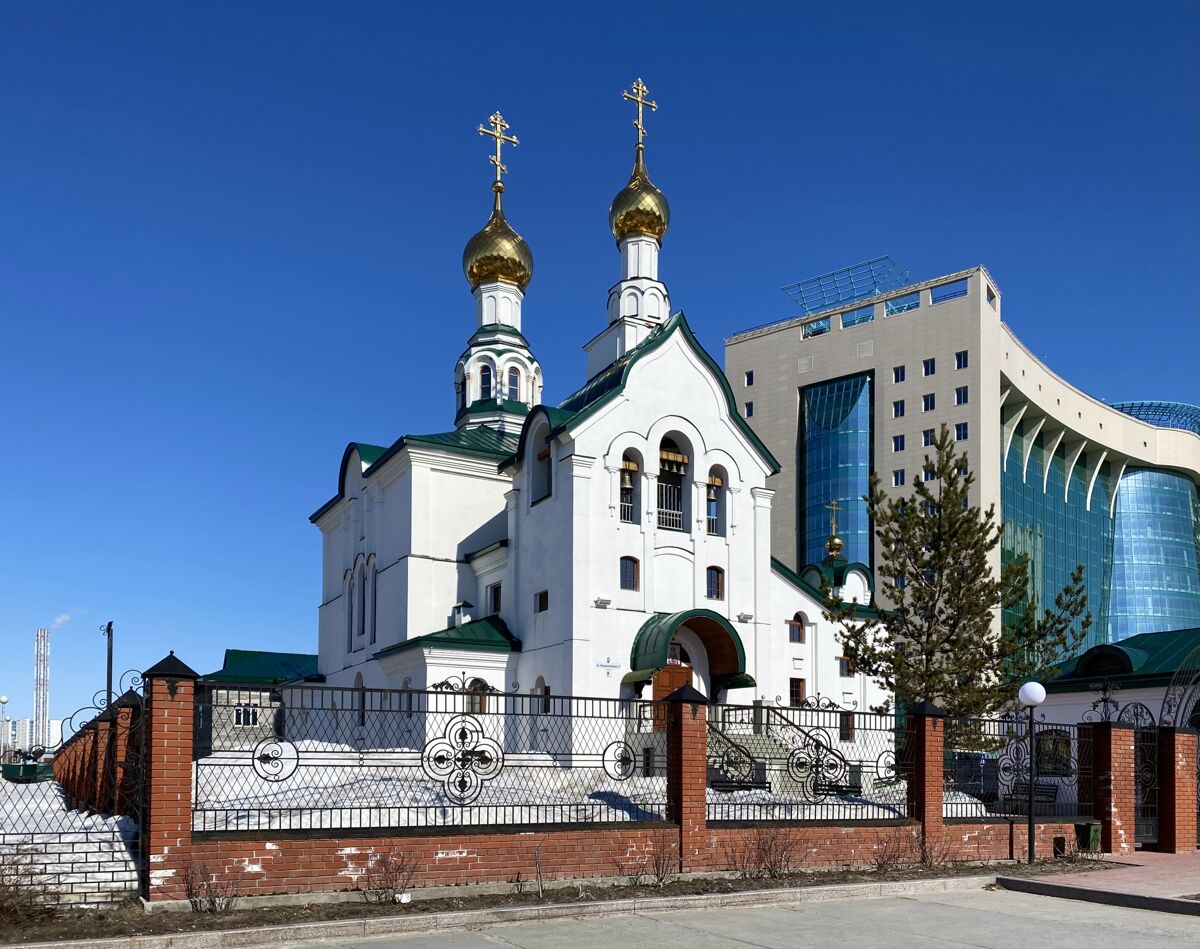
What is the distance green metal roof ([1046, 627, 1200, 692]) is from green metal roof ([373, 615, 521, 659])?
11930 mm

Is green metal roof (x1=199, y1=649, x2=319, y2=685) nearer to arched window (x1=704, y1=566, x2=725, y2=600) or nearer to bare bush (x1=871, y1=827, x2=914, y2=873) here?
arched window (x1=704, y1=566, x2=725, y2=600)

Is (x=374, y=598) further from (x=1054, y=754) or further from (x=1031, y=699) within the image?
(x=1031, y=699)

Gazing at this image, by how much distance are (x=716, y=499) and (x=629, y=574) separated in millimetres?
3312

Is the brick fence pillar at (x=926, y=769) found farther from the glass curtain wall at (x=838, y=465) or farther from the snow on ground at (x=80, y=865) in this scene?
the glass curtain wall at (x=838, y=465)

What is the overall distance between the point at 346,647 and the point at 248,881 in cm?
2581

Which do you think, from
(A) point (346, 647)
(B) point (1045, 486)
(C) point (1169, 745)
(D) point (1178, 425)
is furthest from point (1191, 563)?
(C) point (1169, 745)

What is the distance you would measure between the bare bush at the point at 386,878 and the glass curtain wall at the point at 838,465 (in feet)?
186

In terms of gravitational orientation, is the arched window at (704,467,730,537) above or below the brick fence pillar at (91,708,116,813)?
above

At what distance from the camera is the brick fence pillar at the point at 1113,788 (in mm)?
16844

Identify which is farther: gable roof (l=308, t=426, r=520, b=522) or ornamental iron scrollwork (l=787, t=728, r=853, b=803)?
gable roof (l=308, t=426, r=520, b=522)

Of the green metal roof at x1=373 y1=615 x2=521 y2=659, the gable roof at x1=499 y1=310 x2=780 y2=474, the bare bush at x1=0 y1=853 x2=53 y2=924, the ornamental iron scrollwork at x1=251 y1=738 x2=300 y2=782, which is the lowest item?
the bare bush at x1=0 y1=853 x2=53 y2=924

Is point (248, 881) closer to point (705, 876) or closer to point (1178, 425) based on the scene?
point (705, 876)

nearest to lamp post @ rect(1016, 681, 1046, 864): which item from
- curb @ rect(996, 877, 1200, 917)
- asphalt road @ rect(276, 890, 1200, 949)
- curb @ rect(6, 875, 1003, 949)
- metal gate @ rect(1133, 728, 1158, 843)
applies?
curb @ rect(996, 877, 1200, 917)

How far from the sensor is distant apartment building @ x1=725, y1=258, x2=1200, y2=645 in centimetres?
6425
